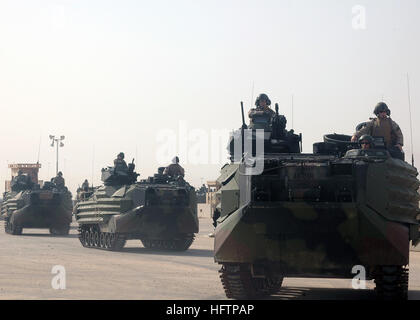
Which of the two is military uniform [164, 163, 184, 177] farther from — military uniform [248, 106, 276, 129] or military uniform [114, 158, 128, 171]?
military uniform [248, 106, 276, 129]

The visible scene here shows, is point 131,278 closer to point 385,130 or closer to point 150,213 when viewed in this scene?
point 385,130

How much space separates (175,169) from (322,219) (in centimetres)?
1580

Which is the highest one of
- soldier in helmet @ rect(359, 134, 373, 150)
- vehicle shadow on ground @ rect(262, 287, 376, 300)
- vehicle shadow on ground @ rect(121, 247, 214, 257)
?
soldier in helmet @ rect(359, 134, 373, 150)

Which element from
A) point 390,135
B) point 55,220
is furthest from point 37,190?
point 390,135

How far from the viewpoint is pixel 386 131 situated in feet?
48.5

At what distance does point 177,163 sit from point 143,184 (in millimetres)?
2160

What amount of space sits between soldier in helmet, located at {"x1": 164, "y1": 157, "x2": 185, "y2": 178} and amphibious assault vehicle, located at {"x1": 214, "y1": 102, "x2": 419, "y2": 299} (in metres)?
14.7

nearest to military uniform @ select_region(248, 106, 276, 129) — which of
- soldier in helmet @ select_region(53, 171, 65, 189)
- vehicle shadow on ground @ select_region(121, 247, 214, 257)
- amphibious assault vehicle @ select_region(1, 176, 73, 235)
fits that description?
vehicle shadow on ground @ select_region(121, 247, 214, 257)

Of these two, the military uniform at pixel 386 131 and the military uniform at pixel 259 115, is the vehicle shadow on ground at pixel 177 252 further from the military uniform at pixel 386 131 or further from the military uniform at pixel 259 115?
the military uniform at pixel 386 131

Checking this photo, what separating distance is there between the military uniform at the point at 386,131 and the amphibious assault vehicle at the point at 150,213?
10937mm

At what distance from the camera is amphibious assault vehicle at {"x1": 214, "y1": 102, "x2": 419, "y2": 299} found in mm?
11594

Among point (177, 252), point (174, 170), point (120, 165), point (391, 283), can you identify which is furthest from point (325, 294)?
point (120, 165)
